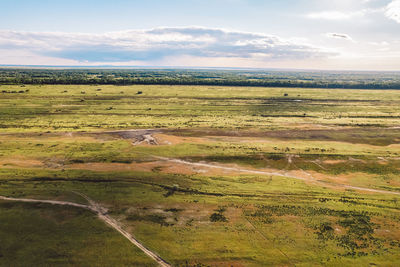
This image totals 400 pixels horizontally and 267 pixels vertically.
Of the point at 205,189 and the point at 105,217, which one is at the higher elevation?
the point at 205,189

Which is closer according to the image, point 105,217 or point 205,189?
point 105,217

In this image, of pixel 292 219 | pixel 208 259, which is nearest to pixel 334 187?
pixel 292 219

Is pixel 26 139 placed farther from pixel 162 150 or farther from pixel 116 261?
pixel 116 261

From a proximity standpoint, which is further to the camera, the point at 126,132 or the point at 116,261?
the point at 126,132

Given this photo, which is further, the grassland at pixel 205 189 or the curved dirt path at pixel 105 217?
the grassland at pixel 205 189

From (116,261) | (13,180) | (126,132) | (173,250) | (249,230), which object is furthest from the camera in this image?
(126,132)

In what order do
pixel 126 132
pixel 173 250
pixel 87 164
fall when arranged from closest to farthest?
1. pixel 173 250
2. pixel 87 164
3. pixel 126 132

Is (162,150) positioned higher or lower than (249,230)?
higher

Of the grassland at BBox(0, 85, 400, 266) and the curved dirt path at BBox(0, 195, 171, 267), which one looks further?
the grassland at BBox(0, 85, 400, 266)
